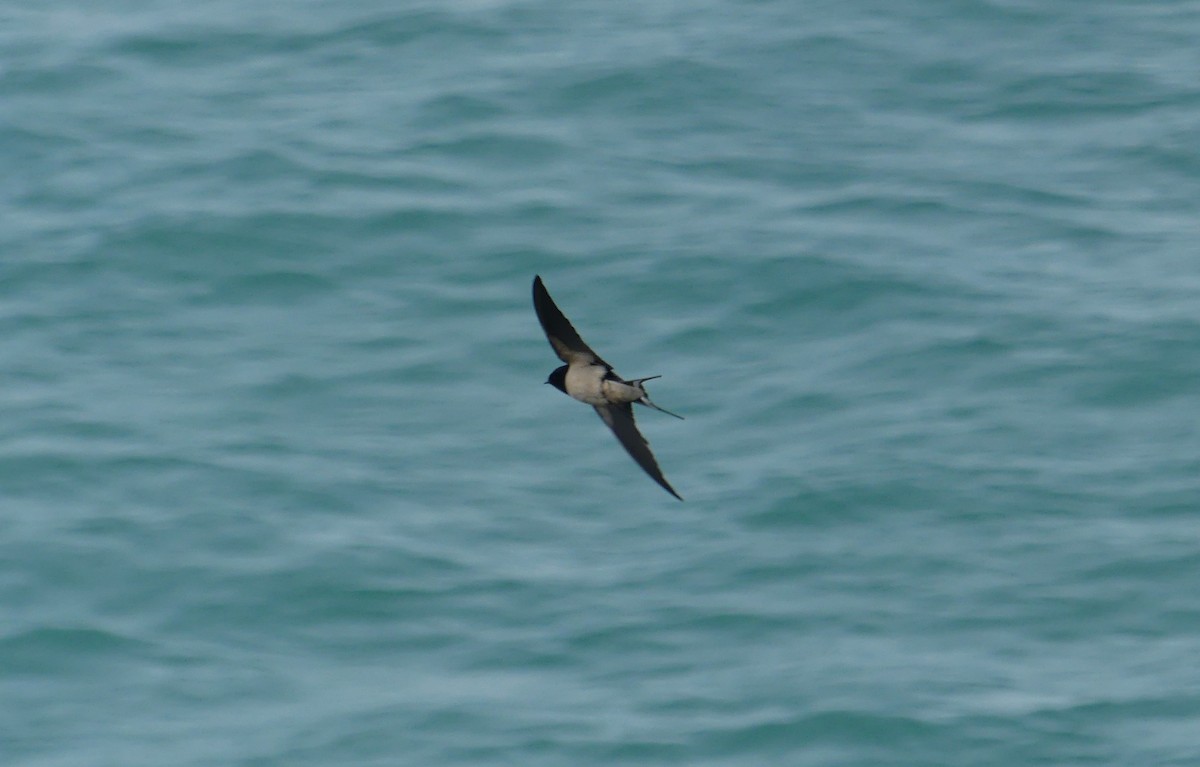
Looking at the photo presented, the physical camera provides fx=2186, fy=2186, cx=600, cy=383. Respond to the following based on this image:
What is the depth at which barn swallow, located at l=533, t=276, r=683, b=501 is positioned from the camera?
28.3 ft

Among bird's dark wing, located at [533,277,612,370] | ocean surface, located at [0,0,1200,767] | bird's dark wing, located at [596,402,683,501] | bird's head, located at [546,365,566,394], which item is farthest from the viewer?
ocean surface, located at [0,0,1200,767]

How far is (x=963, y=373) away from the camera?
52.1 feet

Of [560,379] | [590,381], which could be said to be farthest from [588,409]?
[590,381]

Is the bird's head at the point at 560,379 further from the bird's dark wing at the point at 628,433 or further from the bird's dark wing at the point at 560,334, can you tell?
the bird's dark wing at the point at 628,433

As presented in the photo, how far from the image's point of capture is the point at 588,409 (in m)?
15.9

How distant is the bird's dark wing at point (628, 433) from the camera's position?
27.3ft

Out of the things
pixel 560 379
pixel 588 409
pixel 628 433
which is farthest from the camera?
pixel 588 409

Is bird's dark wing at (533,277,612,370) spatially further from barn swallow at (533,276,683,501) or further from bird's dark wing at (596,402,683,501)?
bird's dark wing at (596,402,683,501)

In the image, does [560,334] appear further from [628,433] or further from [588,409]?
[588,409]

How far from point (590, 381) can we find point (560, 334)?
0.74 feet

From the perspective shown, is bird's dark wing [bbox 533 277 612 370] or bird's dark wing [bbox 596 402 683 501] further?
bird's dark wing [bbox 533 277 612 370]

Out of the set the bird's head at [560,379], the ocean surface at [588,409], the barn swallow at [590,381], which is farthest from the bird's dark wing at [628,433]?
the ocean surface at [588,409]

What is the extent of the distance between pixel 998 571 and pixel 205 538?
17.3ft

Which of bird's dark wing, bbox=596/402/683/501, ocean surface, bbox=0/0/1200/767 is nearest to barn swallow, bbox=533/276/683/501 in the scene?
bird's dark wing, bbox=596/402/683/501
